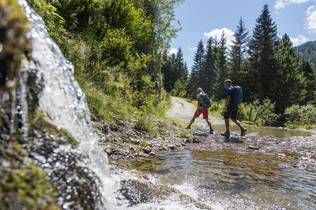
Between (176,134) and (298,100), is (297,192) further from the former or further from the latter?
(298,100)

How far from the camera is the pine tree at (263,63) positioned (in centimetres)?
4925

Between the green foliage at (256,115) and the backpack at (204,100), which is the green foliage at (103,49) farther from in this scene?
the green foliage at (256,115)

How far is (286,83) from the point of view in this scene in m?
49.4

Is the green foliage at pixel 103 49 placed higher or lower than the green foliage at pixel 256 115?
higher

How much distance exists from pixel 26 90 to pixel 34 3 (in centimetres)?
559

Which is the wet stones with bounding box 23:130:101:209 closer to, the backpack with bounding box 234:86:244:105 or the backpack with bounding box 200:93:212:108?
the backpack with bounding box 234:86:244:105

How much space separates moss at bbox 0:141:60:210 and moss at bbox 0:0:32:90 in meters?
0.51

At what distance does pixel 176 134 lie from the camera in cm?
1362

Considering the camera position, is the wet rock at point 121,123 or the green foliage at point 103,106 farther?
the wet rock at point 121,123

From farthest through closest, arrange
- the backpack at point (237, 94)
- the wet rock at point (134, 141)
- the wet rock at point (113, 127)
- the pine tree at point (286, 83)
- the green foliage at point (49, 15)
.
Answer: the pine tree at point (286, 83), the backpack at point (237, 94), the wet rock at point (113, 127), the wet rock at point (134, 141), the green foliage at point (49, 15)

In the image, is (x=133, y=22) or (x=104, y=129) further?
(x=133, y=22)

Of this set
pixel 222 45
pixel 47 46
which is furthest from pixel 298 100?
pixel 47 46

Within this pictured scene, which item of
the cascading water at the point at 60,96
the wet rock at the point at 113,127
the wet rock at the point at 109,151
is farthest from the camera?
the wet rock at the point at 113,127

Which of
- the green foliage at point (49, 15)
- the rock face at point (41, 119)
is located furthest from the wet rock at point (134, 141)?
the rock face at point (41, 119)
